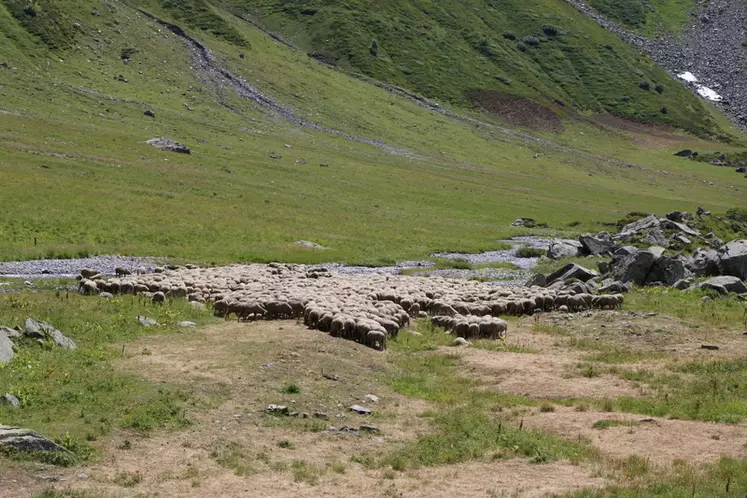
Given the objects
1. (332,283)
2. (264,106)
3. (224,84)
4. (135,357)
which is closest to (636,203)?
(264,106)

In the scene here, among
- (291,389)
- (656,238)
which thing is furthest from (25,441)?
(656,238)

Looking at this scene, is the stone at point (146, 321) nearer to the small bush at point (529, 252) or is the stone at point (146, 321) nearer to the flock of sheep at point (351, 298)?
the flock of sheep at point (351, 298)

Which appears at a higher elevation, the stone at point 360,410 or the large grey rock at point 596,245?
the large grey rock at point 596,245

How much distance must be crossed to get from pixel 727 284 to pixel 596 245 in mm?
18548

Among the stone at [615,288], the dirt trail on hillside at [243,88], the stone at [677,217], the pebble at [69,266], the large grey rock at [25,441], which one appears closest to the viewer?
the large grey rock at [25,441]

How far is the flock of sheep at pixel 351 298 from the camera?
1346 inches

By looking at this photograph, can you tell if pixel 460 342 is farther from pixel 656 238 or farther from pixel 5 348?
pixel 656 238

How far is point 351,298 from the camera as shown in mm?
38656

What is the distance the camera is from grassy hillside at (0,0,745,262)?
6612cm

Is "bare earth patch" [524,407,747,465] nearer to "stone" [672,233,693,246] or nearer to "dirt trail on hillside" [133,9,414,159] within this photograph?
"stone" [672,233,693,246]

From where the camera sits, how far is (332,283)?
146ft

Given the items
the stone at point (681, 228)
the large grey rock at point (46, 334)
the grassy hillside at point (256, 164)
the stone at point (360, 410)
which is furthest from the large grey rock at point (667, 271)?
the large grey rock at point (46, 334)

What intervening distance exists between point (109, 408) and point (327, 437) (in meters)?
5.86

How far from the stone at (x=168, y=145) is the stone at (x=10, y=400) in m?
82.0
